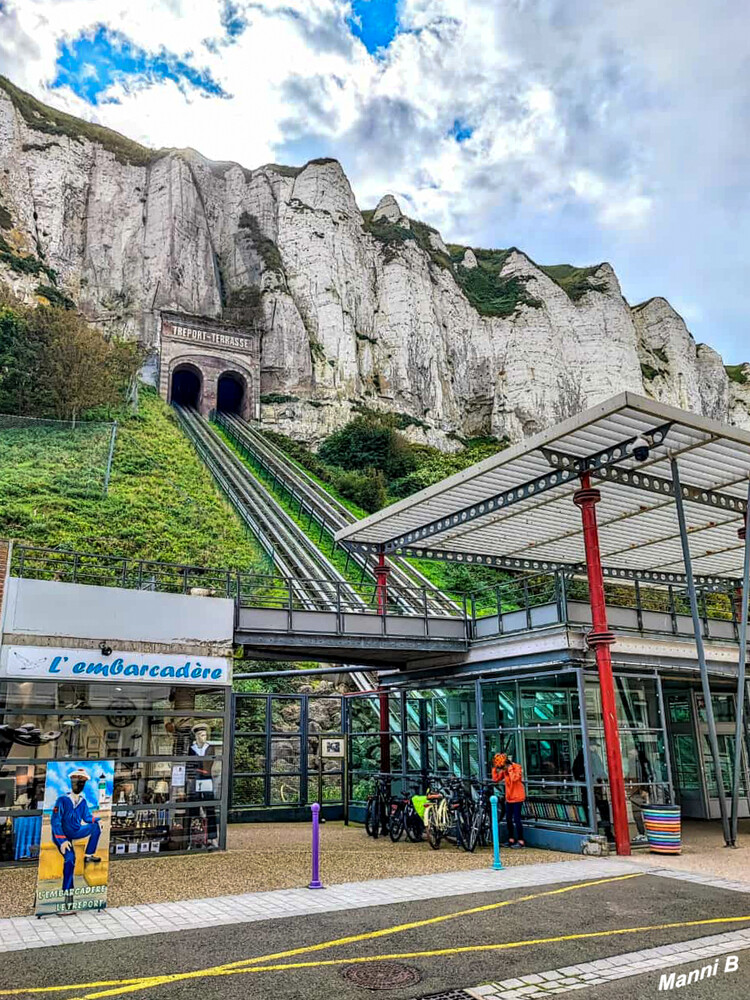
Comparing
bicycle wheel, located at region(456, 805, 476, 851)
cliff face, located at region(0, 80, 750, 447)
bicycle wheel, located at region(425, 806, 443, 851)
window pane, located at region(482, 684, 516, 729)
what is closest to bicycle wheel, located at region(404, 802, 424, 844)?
bicycle wheel, located at region(425, 806, 443, 851)

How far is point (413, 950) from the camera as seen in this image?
6.53m

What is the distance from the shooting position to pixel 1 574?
37.8 feet

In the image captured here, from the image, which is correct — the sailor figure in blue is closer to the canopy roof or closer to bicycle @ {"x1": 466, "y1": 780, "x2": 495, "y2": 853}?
bicycle @ {"x1": 466, "y1": 780, "x2": 495, "y2": 853}

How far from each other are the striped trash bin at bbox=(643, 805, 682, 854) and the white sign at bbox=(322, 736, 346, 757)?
754 cm

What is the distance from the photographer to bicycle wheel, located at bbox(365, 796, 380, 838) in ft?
49.6

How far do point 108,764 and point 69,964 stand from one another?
2.71 m

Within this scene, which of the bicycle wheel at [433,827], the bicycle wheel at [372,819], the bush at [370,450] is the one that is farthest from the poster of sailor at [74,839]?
the bush at [370,450]

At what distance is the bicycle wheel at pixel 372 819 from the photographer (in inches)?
596

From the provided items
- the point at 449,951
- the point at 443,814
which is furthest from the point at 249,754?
the point at 449,951

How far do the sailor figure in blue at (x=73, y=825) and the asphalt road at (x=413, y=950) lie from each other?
Answer: 150 centimetres

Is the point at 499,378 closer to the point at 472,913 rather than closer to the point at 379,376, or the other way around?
the point at 379,376

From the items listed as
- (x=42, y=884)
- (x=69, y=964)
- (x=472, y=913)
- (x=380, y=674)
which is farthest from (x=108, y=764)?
(x=380, y=674)

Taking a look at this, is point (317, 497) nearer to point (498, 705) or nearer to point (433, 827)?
point (498, 705)

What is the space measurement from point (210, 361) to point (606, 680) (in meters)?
52.0
